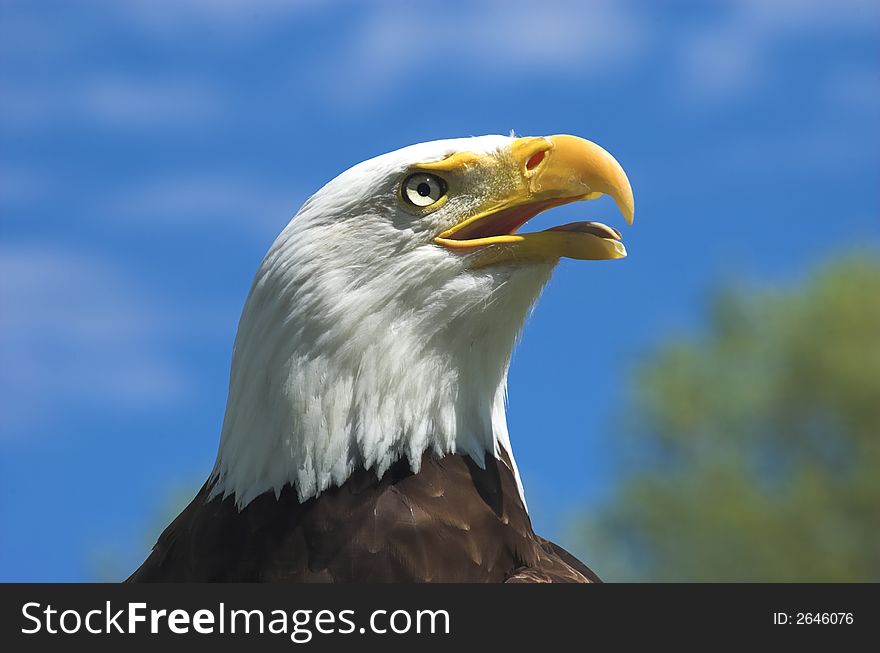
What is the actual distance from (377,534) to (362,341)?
2.52ft

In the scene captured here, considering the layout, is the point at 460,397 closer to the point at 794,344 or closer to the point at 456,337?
the point at 456,337

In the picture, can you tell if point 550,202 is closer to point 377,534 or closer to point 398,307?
point 398,307

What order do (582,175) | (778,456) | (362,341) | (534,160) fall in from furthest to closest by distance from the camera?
(778,456) → (534,160) → (582,175) → (362,341)

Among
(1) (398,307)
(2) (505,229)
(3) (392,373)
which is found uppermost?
(2) (505,229)

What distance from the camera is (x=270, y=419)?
5125 millimetres

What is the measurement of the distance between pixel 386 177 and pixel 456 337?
2.36ft

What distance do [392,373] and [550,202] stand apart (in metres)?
1.05

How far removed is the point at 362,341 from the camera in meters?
5.04

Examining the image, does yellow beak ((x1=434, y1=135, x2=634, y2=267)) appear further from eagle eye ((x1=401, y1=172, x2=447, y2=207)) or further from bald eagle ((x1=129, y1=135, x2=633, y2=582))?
eagle eye ((x1=401, y1=172, x2=447, y2=207))

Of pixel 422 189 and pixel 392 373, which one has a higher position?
pixel 422 189

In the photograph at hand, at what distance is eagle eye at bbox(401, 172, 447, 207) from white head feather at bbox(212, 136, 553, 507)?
5 cm

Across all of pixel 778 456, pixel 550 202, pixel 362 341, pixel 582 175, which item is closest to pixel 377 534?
pixel 362 341

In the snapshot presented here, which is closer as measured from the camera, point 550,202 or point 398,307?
point 398,307

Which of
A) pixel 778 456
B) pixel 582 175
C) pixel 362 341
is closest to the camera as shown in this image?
pixel 362 341
